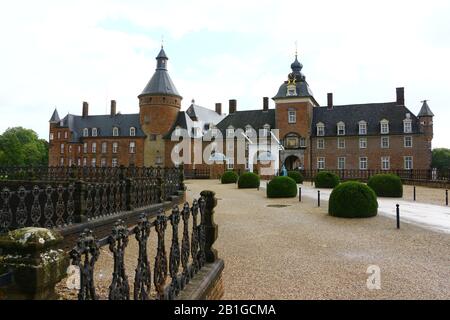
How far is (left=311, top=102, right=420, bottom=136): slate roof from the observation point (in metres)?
43.3

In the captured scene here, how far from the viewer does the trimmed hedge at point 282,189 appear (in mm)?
20094

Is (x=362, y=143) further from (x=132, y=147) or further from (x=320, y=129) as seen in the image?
(x=132, y=147)

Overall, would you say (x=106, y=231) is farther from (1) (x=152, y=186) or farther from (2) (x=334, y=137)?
(2) (x=334, y=137)

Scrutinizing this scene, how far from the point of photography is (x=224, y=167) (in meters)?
46.8

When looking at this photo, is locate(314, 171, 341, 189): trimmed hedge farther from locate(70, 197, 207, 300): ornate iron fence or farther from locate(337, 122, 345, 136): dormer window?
locate(70, 197, 207, 300): ornate iron fence

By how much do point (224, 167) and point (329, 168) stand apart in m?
13.6

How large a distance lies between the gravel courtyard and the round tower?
4087 cm

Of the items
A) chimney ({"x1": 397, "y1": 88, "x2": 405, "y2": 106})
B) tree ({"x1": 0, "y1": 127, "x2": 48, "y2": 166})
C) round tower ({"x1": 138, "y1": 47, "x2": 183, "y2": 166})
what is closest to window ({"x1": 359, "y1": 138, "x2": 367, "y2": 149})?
chimney ({"x1": 397, "y1": 88, "x2": 405, "y2": 106})

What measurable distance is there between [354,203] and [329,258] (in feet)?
18.7

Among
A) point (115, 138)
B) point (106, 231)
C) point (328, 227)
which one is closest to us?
point (106, 231)

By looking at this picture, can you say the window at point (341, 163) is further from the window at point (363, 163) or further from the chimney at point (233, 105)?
the chimney at point (233, 105)
